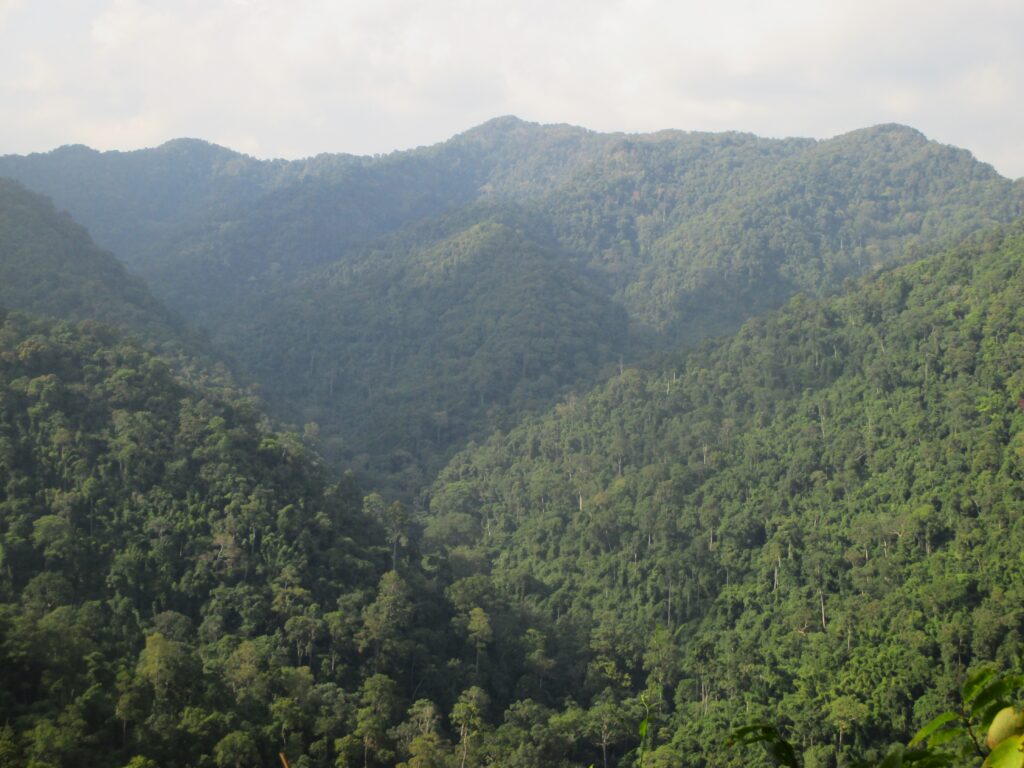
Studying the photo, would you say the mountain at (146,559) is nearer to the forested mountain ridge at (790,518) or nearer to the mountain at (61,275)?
the forested mountain ridge at (790,518)

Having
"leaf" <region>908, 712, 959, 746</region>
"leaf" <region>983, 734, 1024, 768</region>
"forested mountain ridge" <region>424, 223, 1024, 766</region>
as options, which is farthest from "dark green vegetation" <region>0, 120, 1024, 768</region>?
"leaf" <region>983, 734, 1024, 768</region>

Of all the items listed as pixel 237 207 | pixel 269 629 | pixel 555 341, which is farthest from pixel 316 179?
pixel 269 629

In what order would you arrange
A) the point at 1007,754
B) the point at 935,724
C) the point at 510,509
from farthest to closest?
the point at 510,509
the point at 935,724
the point at 1007,754

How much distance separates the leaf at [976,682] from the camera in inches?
91.7

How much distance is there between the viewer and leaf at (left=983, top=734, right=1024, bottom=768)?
6.20 ft

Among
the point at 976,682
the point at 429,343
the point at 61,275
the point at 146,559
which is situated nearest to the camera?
the point at 976,682

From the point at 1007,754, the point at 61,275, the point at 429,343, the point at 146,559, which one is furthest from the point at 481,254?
the point at 1007,754

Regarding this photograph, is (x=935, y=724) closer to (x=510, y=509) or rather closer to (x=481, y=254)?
(x=510, y=509)

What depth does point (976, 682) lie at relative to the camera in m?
2.37

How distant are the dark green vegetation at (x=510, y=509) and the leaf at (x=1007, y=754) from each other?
0.44 meters

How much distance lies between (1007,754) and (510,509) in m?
52.3

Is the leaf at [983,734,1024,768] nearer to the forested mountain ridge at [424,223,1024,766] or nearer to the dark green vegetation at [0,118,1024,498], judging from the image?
the forested mountain ridge at [424,223,1024,766]

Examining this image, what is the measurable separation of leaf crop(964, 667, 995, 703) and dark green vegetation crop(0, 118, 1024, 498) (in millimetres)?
54907

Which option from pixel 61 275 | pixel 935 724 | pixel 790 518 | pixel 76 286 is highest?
pixel 61 275
